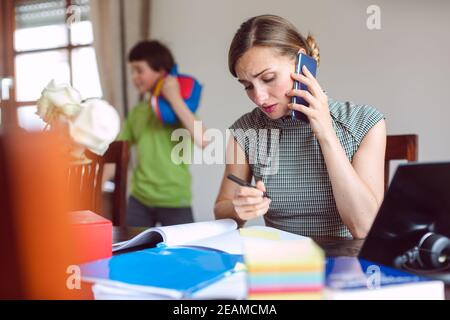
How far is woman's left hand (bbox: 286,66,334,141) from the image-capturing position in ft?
3.35

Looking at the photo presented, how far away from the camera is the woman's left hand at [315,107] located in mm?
1021

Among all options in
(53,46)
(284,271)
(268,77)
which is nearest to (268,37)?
(268,77)

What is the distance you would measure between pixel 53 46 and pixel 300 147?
10.1 feet

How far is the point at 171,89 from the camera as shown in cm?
235

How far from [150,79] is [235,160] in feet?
4.27

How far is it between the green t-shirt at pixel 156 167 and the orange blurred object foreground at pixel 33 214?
6.25 ft

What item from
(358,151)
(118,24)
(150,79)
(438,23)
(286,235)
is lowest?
(286,235)

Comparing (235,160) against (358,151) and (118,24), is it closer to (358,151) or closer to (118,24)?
(358,151)

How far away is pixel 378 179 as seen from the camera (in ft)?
3.56

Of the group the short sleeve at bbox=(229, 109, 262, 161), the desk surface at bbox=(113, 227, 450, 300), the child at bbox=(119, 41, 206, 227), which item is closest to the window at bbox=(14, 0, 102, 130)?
the child at bbox=(119, 41, 206, 227)

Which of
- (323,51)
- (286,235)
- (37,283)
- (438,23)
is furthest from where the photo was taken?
(323,51)

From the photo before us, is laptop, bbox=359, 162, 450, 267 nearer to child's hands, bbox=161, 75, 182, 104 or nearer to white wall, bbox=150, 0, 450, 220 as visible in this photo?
white wall, bbox=150, 0, 450, 220

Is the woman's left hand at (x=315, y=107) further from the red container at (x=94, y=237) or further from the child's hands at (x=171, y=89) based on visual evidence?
the child's hands at (x=171, y=89)
